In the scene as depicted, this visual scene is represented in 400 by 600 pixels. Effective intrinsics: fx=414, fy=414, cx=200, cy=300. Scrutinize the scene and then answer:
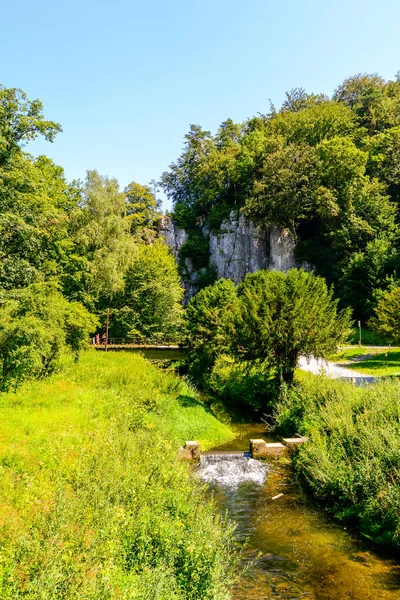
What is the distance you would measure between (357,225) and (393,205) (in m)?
7.31

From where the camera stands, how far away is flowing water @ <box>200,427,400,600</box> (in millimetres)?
7570

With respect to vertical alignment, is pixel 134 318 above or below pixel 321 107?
below

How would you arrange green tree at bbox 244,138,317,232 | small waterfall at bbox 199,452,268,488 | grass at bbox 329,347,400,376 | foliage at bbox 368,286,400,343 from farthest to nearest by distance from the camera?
green tree at bbox 244,138,317,232, foliage at bbox 368,286,400,343, grass at bbox 329,347,400,376, small waterfall at bbox 199,452,268,488

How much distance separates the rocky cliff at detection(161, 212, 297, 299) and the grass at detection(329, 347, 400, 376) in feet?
71.8

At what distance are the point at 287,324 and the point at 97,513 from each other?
15.1 meters

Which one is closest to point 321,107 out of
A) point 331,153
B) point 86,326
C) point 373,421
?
point 331,153

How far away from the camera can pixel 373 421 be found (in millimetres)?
12711

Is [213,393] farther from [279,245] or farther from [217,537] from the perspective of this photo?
[279,245]

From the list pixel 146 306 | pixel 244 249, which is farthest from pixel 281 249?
pixel 146 306

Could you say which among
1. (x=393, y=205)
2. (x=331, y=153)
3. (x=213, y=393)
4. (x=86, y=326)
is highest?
(x=331, y=153)

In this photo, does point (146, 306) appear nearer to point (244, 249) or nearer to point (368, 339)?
point (244, 249)

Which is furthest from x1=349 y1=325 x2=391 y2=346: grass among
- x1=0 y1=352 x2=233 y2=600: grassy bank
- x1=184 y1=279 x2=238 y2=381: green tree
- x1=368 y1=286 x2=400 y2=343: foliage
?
x1=0 y1=352 x2=233 y2=600: grassy bank

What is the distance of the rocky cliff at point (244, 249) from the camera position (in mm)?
56625

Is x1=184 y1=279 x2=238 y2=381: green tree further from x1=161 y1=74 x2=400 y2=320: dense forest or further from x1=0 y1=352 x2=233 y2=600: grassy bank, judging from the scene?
x1=161 y1=74 x2=400 y2=320: dense forest
